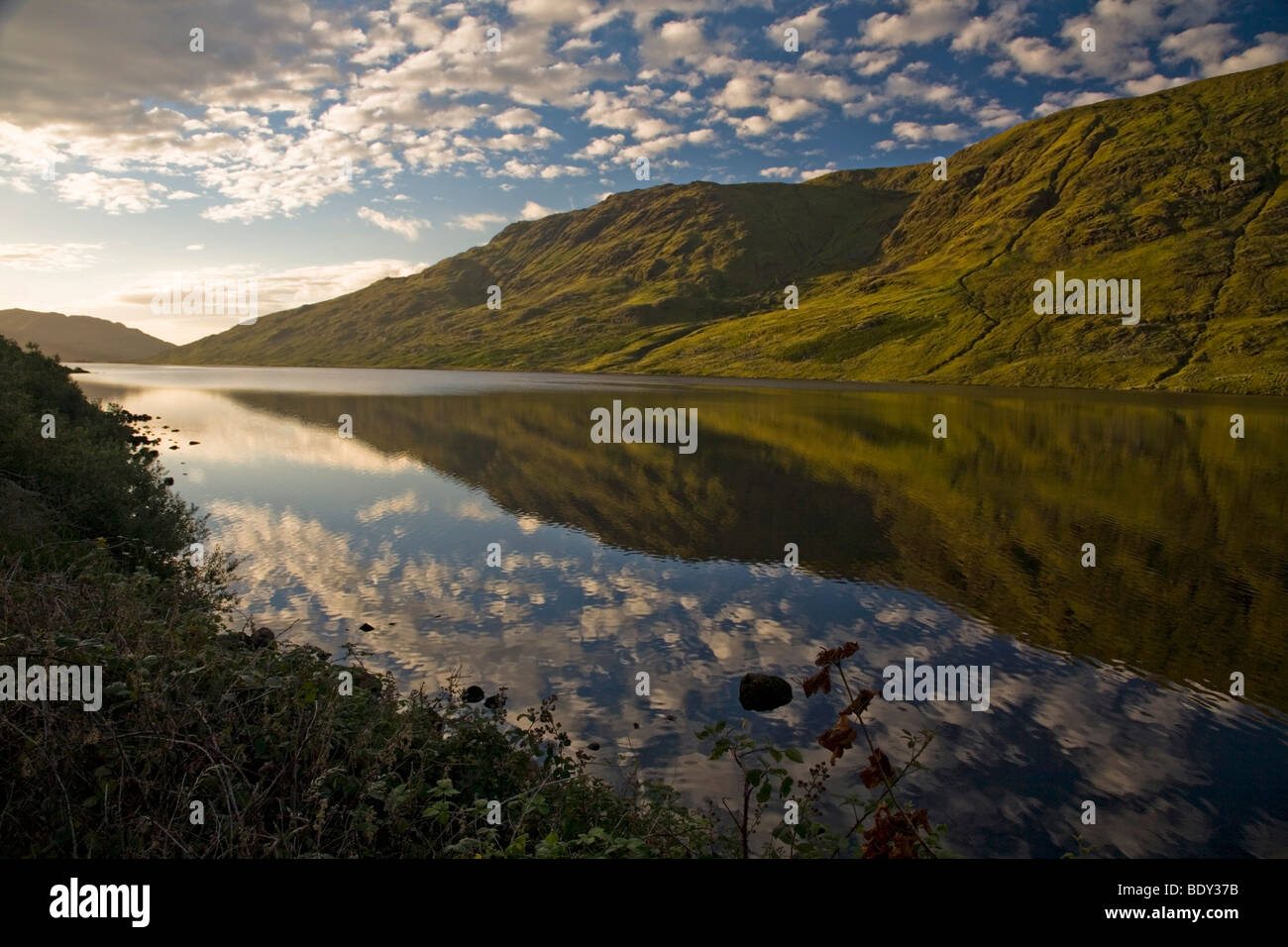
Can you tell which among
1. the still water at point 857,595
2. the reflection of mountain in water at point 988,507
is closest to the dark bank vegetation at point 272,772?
the still water at point 857,595

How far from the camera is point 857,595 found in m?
25.7

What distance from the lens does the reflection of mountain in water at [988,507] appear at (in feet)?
76.6

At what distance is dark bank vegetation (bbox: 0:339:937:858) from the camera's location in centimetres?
680

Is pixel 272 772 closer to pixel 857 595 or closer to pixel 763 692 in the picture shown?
pixel 763 692

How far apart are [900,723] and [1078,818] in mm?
4140

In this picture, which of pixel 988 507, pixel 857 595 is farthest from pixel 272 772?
pixel 988 507

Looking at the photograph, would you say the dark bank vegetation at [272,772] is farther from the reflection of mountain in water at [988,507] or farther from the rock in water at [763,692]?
the reflection of mountain in water at [988,507]

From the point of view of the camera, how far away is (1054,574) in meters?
28.0

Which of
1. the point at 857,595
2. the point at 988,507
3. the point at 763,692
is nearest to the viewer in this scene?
the point at 763,692

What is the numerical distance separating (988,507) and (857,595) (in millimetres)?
19400

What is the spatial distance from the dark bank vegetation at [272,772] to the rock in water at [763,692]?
9.97 ft

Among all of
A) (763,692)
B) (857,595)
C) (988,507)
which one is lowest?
(763,692)
